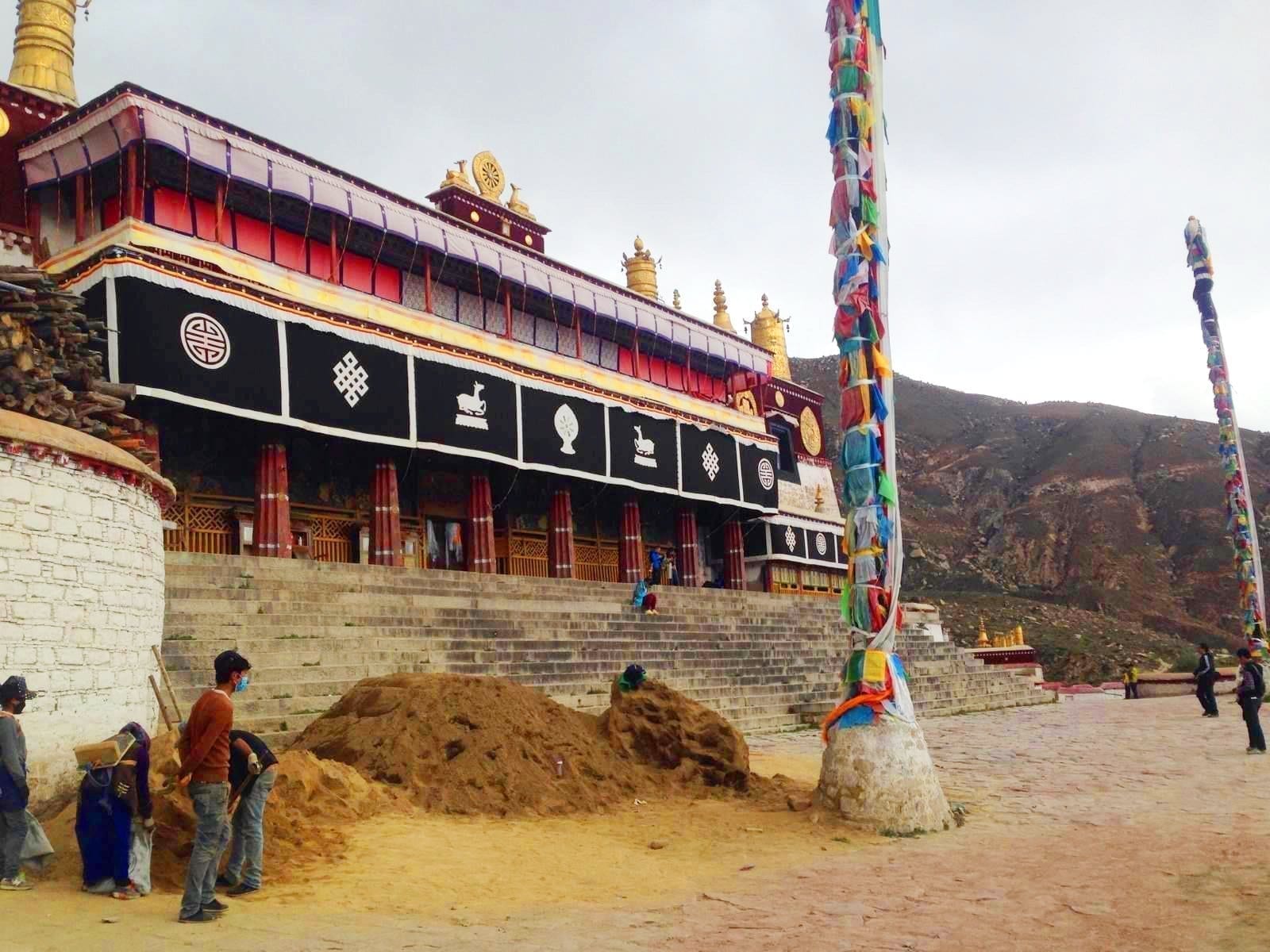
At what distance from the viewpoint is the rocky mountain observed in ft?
181

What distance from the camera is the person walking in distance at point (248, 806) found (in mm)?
5625

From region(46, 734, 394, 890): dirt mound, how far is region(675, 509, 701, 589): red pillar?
66.9ft

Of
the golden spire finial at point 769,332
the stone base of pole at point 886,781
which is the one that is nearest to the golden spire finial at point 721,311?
the golden spire finial at point 769,332

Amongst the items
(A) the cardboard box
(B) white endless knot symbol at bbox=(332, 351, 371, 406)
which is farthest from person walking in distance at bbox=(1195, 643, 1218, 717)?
(A) the cardboard box

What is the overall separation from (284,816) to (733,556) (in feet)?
78.1

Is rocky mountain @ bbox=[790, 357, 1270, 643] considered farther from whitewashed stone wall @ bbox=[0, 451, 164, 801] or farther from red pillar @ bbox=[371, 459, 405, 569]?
whitewashed stone wall @ bbox=[0, 451, 164, 801]

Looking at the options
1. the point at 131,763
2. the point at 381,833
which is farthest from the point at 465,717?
the point at 131,763

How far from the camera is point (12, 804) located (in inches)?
219

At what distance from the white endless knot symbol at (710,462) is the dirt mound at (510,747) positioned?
17.9 m

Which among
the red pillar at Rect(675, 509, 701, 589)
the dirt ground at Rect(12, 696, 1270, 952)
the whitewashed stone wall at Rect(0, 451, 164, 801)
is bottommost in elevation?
the dirt ground at Rect(12, 696, 1270, 952)

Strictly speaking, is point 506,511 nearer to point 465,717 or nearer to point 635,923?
point 465,717

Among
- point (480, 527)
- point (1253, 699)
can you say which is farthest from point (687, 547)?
point (1253, 699)

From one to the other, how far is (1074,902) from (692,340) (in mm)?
25479

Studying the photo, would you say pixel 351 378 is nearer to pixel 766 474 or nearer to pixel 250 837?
pixel 250 837
